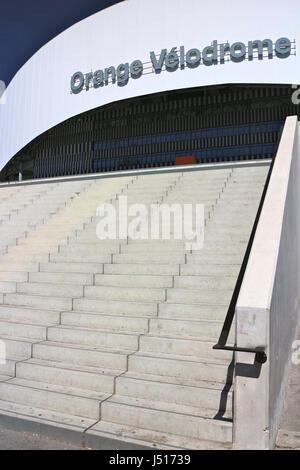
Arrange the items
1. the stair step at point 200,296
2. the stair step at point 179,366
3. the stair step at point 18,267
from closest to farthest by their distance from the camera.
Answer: the stair step at point 179,366 → the stair step at point 200,296 → the stair step at point 18,267

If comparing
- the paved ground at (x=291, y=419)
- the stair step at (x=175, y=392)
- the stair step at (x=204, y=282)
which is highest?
the stair step at (x=204, y=282)

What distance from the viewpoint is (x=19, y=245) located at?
25.6 ft

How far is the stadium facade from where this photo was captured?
→ 1515cm

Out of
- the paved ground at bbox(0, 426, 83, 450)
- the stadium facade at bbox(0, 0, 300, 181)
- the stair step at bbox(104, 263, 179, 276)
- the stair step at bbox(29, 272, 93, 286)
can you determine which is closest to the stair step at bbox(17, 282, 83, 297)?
the stair step at bbox(29, 272, 93, 286)

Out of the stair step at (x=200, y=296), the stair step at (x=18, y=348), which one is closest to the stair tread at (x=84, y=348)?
the stair step at (x=18, y=348)

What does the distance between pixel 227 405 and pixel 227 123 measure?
14.0 meters

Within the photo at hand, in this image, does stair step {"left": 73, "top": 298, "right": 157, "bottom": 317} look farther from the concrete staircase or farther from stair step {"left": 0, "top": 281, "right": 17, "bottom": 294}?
stair step {"left": 0, "top": 281, "right": 17, "bottom": 294}

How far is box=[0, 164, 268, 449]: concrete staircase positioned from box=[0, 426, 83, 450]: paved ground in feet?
0.54

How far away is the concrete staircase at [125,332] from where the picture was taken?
372 cm

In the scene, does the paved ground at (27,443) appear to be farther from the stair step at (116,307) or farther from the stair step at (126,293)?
the stair step at (126,293)

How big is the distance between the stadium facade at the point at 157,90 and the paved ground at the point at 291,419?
11.4m

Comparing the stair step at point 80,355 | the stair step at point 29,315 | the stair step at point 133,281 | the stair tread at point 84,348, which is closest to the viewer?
the stair step at point 80,355
